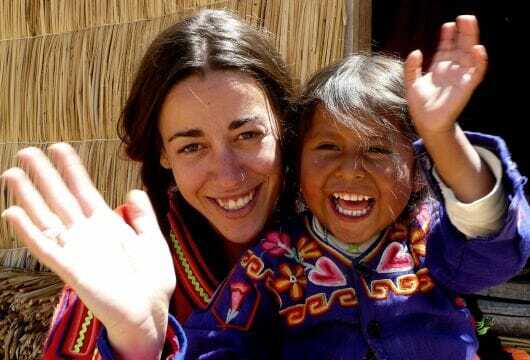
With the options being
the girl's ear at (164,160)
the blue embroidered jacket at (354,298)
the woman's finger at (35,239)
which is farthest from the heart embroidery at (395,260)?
the woman's finger at (35,239)

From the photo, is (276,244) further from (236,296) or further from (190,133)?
(190,133)

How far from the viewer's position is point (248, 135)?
5.98 feet

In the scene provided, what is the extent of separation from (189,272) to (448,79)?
36.3 inches

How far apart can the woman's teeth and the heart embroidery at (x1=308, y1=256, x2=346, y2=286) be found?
0.24 m

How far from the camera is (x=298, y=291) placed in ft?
5.64

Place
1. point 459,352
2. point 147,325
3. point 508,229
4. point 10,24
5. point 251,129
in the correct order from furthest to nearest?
point 10,24
point 251,129
point 459,352
point 508,229
point 147,325

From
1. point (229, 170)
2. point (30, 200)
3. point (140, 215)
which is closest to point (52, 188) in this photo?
point (30, 200)

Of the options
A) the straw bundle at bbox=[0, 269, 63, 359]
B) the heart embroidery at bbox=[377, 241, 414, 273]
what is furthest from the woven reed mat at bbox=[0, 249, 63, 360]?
the heart embroidery at bbox=[377, 241, 414, 273]

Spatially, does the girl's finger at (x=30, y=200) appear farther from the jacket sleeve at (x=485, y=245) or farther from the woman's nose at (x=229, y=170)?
the jacket sleeve at (x=485, y=245)

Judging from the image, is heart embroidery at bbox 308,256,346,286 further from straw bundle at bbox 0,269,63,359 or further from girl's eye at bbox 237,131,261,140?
straw bundle at bbox 0,269,63,359

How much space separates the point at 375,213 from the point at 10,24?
90.5 inches

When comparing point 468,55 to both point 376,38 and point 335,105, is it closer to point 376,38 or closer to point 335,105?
point 335,105

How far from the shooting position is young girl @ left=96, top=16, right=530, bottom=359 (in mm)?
1539

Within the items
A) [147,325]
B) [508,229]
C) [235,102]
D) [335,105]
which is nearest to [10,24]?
[235,102]
